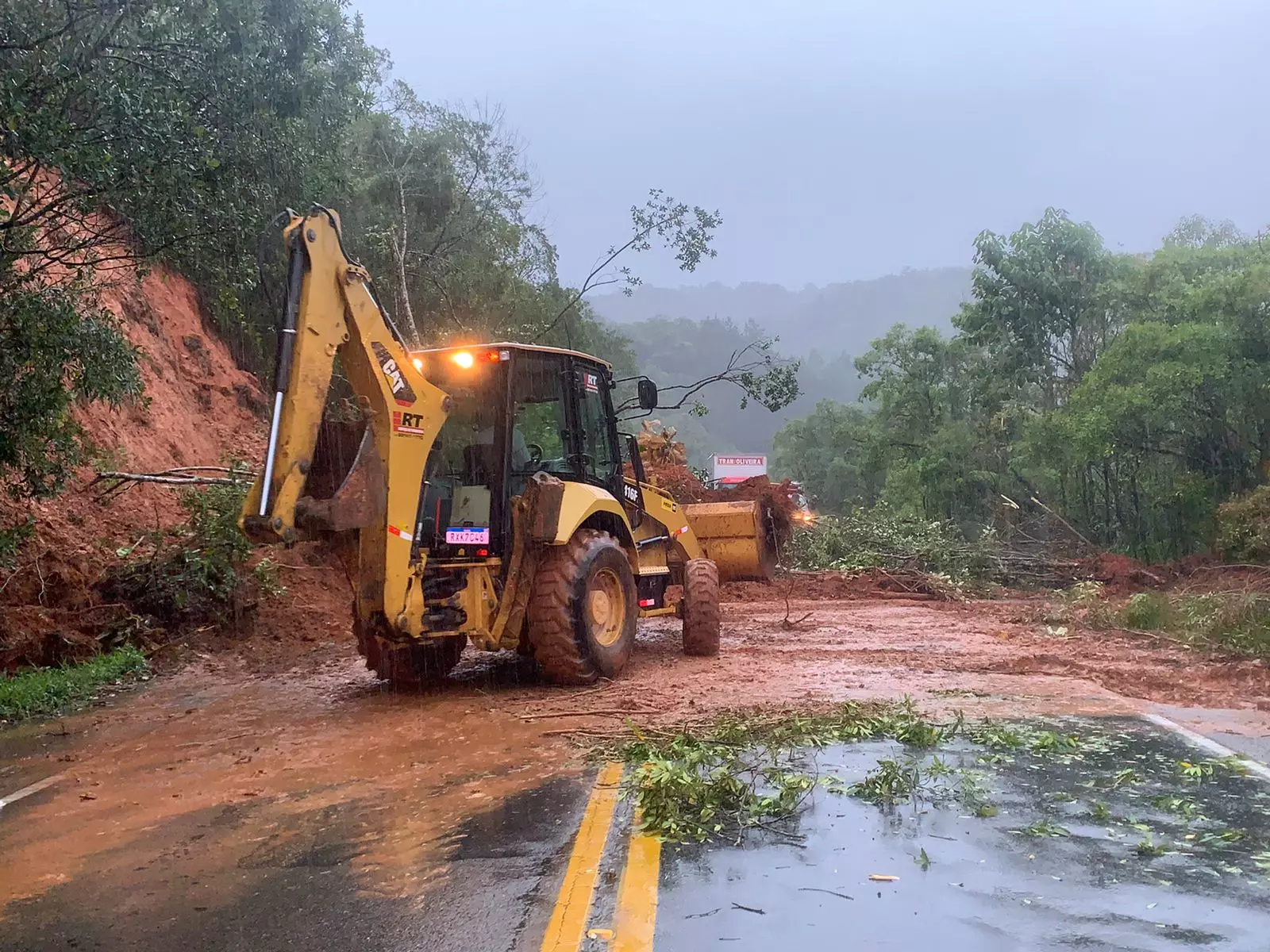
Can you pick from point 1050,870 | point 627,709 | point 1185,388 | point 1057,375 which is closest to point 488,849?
point 1050,870

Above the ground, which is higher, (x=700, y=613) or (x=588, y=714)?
(x=700, y=613)

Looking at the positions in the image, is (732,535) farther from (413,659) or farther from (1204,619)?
Answer: (413,659)

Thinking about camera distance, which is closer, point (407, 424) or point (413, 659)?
point (407, 424)

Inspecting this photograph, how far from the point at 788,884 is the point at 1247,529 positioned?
15864 mm

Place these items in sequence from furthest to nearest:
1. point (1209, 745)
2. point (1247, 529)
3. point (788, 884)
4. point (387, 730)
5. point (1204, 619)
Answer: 1. point (1247, 529)
2. point (1204, 619)
3. point (387, 730)
4. point (1209, 745)
5. point (788, 884)

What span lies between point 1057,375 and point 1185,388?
10046 millimetres

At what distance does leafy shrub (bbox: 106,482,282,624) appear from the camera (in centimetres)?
1158

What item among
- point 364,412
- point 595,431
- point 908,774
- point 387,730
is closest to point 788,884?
point 908,774

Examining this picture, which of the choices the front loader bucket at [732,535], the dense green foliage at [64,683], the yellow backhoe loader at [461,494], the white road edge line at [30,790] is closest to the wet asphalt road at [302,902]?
the white road edge line at [30,790]

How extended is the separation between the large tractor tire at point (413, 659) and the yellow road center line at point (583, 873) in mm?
3662

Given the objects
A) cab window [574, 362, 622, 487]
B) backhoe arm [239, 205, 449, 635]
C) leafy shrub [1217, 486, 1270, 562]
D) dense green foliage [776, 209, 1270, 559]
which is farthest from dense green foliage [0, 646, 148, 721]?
dense green foliage [776, 209, 1270, 559]

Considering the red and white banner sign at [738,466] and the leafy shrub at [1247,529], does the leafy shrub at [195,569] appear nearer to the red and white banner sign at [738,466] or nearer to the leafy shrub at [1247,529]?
the leafy shrub at [1247,529]

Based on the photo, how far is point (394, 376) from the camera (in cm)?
761

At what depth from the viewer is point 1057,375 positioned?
2966 cm
